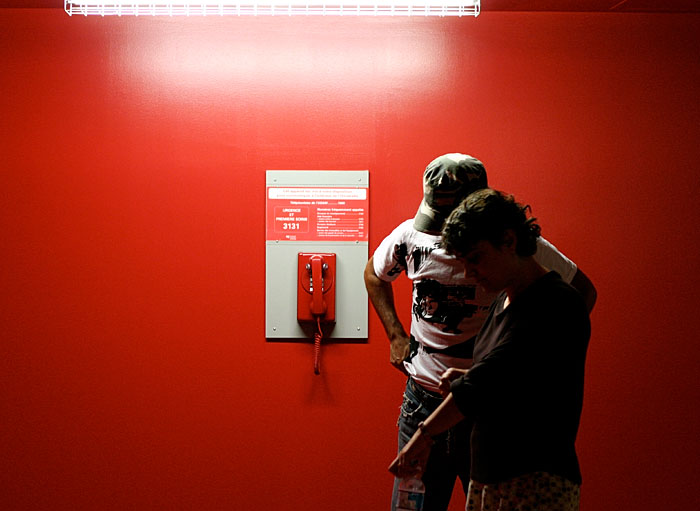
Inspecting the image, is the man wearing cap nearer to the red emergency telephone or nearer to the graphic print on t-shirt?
the graphic print on t-shirt

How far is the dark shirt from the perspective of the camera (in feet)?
4.39

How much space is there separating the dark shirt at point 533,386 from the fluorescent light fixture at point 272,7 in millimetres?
1493

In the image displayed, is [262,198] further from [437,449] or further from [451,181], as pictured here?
[437,449]

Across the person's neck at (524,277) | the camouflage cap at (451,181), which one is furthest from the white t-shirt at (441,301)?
the person's neck at (524,277)

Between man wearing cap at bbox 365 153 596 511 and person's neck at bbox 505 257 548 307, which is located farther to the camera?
man wearing cap at bbox 365 153 596 511

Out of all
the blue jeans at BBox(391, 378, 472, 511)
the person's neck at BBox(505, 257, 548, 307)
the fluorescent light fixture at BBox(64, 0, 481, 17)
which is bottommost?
the blue jeans at BBox(391, 378, 472, 511)

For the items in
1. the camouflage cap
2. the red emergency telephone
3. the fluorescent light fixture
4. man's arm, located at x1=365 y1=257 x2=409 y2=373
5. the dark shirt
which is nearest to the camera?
the dark shirt

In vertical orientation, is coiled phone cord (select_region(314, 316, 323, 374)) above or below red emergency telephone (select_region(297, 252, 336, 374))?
below

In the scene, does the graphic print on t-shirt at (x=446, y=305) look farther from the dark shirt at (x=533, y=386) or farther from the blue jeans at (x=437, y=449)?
the dark shirt at (x=533, y=386)

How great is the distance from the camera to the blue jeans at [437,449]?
6.46ft

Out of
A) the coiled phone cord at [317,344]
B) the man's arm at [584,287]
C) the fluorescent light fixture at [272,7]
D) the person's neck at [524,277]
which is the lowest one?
the coiled phone cord at [317,344]

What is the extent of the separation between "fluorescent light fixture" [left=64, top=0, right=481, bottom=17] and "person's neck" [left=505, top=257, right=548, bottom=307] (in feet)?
4.52

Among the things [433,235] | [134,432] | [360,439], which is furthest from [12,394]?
[433,235]

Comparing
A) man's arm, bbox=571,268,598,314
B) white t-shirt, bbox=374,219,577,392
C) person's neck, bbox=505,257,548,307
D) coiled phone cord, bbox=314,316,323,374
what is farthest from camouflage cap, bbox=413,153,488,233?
coiled phone cord, bbox=314,316,323,374
